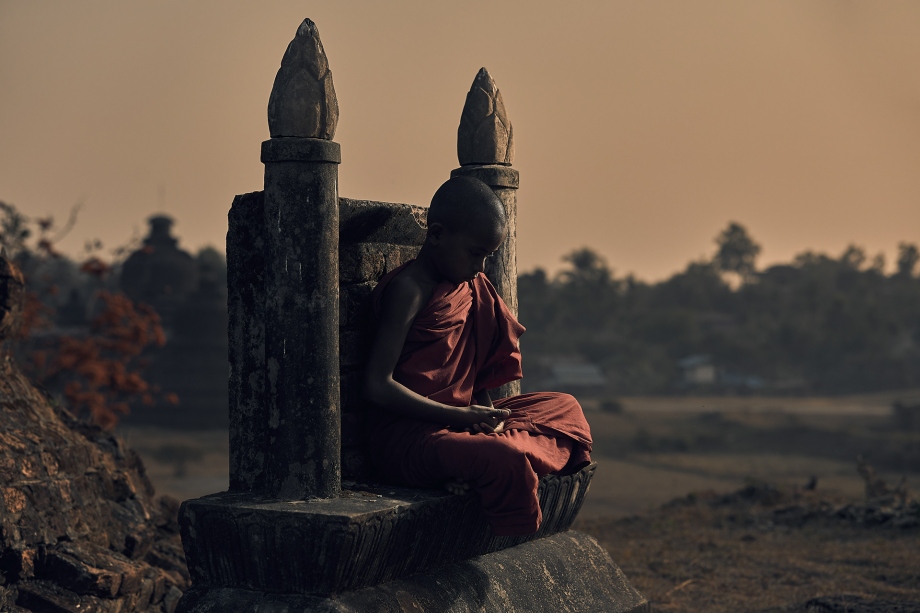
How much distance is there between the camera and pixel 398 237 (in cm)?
473

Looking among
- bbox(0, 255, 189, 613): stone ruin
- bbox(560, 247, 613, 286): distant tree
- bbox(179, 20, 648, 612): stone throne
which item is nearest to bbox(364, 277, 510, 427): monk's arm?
bbox(179, 20, 648, 612): stone throne

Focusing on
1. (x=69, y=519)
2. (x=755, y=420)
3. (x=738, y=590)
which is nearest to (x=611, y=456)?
(x=755, y=420)

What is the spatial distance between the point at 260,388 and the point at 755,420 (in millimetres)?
28035

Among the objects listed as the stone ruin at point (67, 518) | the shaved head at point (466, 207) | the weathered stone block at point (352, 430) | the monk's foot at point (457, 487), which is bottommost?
the stone ruin at point (67, 518)

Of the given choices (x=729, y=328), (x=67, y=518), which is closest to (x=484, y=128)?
(x=67, y=518)

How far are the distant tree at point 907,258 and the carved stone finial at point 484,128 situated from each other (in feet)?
228

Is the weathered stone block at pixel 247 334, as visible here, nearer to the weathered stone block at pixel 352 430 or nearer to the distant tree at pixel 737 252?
the weathered stone block at pixel 352 430

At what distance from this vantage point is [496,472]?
394cm

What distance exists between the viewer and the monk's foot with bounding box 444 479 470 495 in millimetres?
4016

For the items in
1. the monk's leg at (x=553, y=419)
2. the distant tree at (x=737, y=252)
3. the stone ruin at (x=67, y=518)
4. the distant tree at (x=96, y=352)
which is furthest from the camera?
the distant tree at (x=737, y=252)

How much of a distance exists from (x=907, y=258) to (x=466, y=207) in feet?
236

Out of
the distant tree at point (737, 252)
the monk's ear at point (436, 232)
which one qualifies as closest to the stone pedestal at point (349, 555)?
the monk's ear at point (436, 232)

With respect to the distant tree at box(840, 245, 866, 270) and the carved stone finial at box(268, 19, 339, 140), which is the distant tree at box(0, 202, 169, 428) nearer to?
the carved stone finial at box(268, 19, 339, 140)

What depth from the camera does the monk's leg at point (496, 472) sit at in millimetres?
3916
